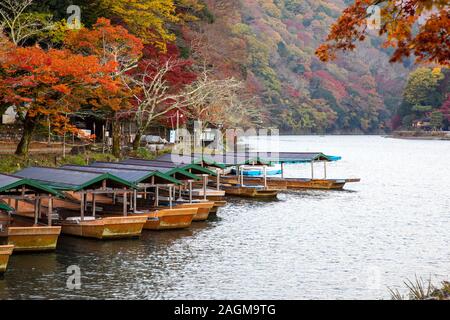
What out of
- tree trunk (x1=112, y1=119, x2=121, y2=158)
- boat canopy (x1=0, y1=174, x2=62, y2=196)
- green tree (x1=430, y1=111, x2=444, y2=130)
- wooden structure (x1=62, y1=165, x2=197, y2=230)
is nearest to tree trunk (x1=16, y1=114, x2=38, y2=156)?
tree trunk (x1=112, y1=119, x2=121, y2=158)

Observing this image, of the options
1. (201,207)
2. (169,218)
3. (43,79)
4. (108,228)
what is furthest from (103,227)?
(43,79)

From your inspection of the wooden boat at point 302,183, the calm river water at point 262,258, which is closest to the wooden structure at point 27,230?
the calm river water at point 262,258

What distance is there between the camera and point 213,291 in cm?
2233

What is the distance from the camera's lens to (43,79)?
1623 inches

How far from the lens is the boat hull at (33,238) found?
87.5 feet

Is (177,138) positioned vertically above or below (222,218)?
above

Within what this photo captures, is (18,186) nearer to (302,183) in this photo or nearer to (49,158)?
(49,158)

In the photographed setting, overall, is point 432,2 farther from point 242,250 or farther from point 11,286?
point 242,250

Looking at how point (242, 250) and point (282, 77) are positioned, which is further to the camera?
point (282, 77)

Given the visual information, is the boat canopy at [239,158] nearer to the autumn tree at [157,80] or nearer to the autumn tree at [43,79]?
the autumn tree at [157,80]

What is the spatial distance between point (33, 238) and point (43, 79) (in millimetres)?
16692

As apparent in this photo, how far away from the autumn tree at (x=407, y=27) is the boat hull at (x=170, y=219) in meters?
19.7
